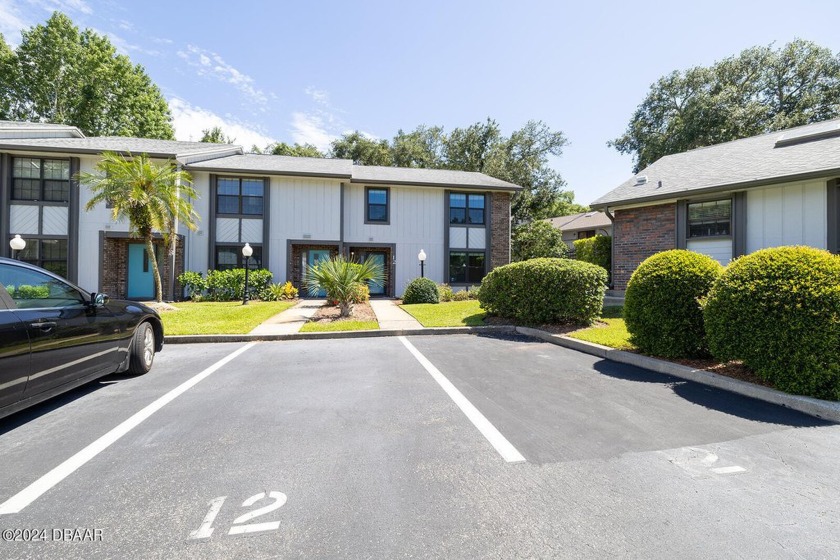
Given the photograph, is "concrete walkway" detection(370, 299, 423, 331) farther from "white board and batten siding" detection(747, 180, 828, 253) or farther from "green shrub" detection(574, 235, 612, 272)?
"white board and batten siding" detection(747, 180, 828, 253)

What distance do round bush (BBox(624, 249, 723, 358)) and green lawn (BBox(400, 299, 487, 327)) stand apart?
4275 millimetres

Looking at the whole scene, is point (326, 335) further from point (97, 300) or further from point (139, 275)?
point (139, 275)

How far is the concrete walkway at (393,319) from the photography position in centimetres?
948

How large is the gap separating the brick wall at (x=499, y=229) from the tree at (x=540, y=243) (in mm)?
4052

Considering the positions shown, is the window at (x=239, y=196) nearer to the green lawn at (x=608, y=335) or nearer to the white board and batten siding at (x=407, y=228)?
the white board and batten siding at (x=407, y=228)

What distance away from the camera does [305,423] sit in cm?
372

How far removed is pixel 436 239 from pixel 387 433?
15.5 m

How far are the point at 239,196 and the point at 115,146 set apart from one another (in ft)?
17.8

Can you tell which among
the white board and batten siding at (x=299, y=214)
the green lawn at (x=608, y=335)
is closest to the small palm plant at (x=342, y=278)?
Result: the green lawn at (x=608, y=335)

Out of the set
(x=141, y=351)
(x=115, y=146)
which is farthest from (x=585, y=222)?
(x=141, y=351)

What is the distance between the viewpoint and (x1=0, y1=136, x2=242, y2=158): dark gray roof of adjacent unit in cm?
1404

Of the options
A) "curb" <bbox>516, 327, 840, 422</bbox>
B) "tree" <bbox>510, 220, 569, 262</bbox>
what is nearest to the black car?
"curb" <bbox>516, 327, 840, 422</bbox>

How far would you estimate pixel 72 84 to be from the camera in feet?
93.9

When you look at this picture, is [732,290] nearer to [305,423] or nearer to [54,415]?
[305,423]
